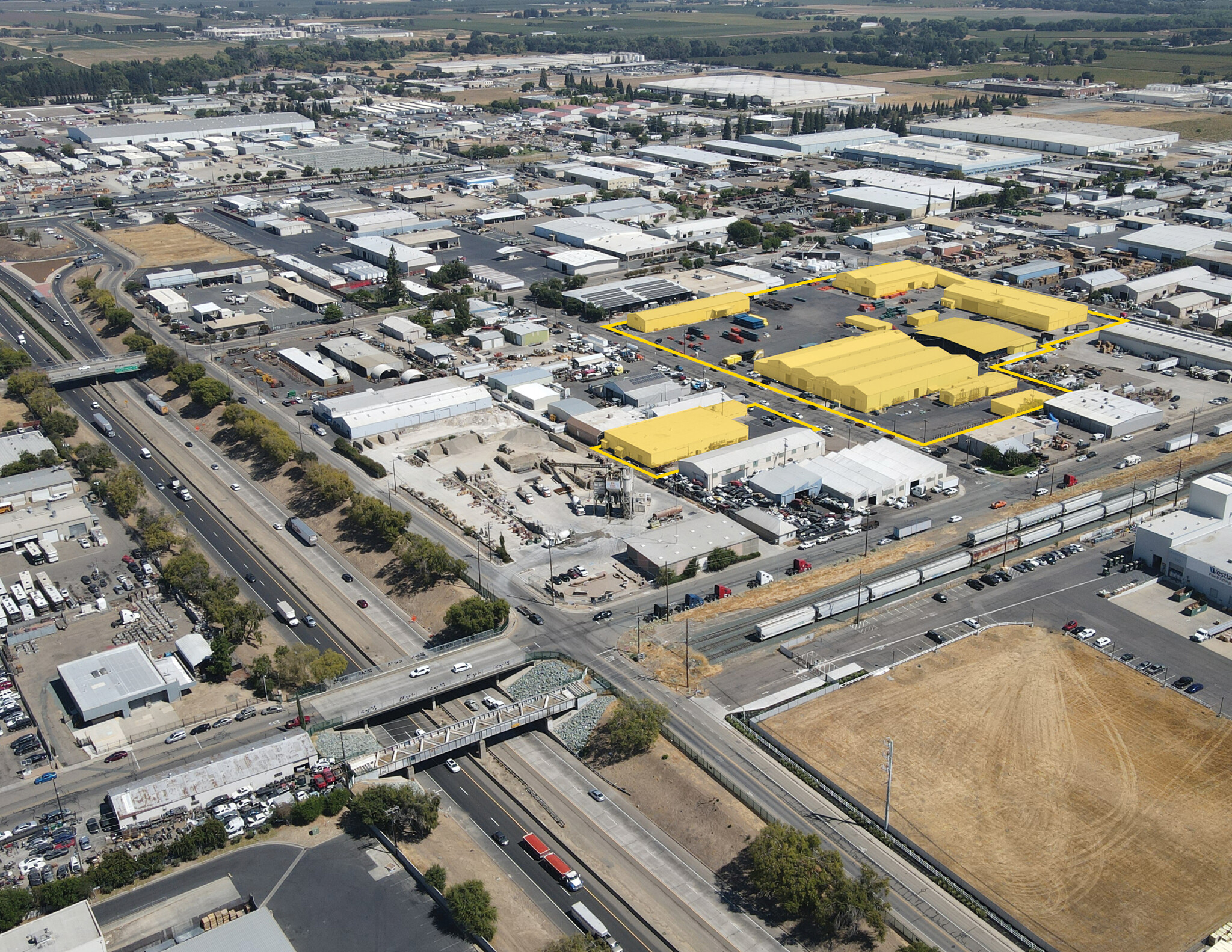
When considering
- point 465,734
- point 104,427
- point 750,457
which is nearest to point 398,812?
point 465,734

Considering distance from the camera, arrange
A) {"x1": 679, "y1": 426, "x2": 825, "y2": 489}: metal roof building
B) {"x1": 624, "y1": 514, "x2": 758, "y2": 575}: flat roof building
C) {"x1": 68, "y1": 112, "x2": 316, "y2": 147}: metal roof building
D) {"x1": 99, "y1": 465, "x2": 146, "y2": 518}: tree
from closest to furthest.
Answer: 1. {"x1": 624, "y1": 514, "x2": 758, "y2": 575}: flat roof building
2. {"x1": 99, "y1": 465, "x2": 146, "y2": 518}: tree
3. {"x1": 679, "y1": 426, "x2": 825, "y2": 489}: metal roof building
4. {"x1": 68, "y1": 112, "x2": 316, "y2": 147}: metal roof building

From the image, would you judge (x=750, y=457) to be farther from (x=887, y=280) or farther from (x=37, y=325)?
(x=37, y=325)

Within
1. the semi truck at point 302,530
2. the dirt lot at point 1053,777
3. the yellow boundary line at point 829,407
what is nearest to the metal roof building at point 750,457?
the yellow boundary line at point 829,407

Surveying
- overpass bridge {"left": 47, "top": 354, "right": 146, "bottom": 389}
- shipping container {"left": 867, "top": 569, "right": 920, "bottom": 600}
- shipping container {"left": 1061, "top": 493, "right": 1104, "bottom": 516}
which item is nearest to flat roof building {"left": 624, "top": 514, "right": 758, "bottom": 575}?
shipping container {"left": 867, "top": 569, "right": 920, "bottom": 600}

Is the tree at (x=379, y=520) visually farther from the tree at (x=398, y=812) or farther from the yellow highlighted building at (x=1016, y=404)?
the yellow highlighted building at (x=1016, y=404)

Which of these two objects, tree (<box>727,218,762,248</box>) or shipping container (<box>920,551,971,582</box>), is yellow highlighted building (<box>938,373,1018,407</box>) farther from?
tree (<box>727,218,762,248</box>)
